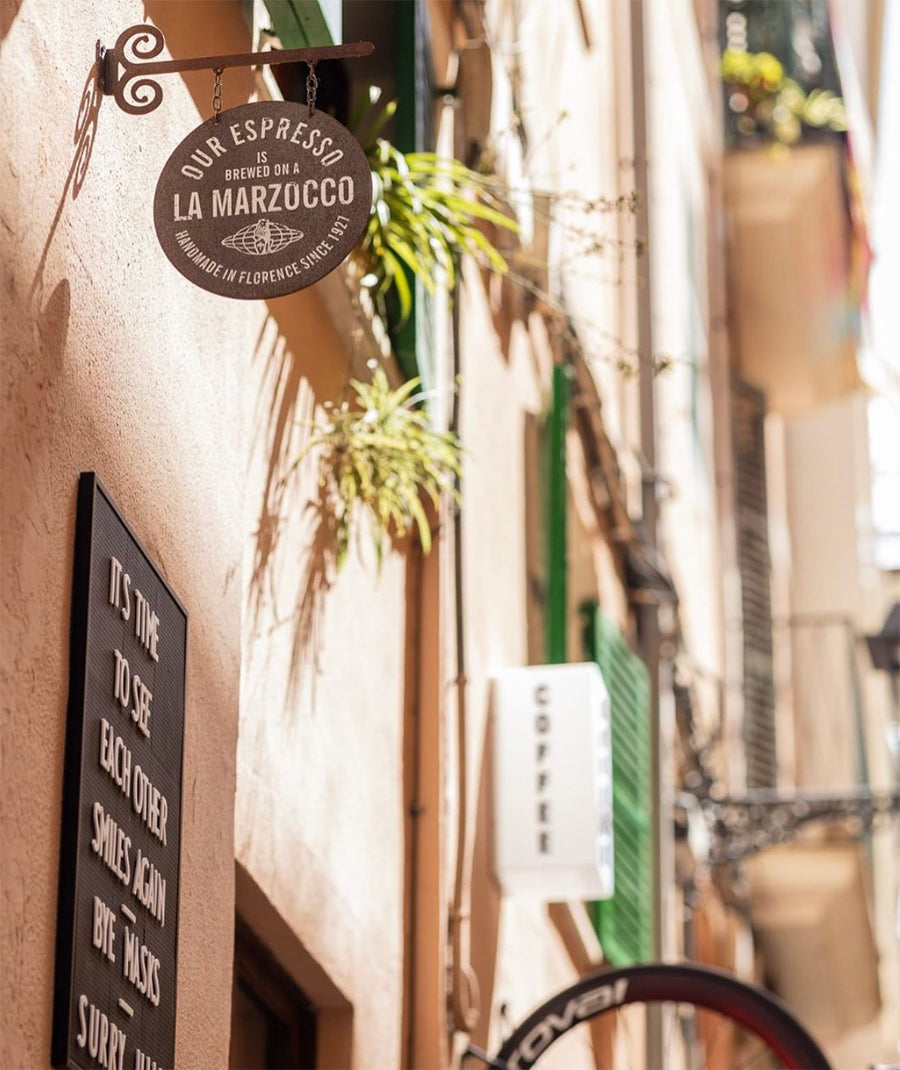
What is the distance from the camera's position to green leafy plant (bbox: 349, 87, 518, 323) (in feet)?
19.8

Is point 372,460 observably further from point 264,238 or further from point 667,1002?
point 264,238

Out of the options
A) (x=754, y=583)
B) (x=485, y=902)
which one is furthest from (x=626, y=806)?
(x=754, y=583)

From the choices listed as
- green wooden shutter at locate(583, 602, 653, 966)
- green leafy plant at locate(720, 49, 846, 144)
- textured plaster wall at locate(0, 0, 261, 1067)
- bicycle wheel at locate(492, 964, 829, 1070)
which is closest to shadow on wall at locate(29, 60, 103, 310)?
textured plaster wall at locate(0, 0, 261, 1067)

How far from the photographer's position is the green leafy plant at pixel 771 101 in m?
18.4

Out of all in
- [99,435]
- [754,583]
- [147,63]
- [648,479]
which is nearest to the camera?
[99,435]

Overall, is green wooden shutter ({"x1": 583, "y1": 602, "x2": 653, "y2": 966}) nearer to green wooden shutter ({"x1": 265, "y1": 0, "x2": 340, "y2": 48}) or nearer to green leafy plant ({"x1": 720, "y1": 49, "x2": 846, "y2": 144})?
green wooden shutter ({"x1": 265, "y1": 0, "x2": 340, "y2": 48})

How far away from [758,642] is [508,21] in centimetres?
1024

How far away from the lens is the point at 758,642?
18.8 meters

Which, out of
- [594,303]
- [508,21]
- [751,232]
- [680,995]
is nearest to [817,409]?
[751,232]

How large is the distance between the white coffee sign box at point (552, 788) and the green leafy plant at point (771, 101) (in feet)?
38.0

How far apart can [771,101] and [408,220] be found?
13.6m

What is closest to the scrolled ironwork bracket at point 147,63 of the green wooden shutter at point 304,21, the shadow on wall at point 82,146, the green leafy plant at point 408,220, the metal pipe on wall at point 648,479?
the shadow on wall at point 82,146

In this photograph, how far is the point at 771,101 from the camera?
62.6 ft

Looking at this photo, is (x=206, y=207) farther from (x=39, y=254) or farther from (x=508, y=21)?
(x=508, y=21)
